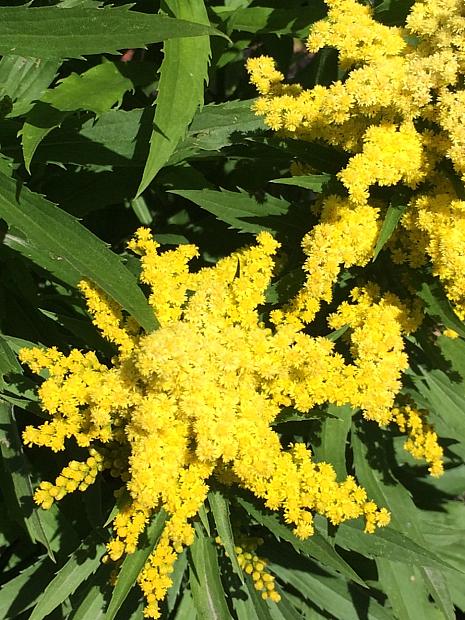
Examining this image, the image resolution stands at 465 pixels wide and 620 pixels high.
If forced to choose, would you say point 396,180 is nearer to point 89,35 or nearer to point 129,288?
point 129,288

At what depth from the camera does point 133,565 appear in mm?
2322

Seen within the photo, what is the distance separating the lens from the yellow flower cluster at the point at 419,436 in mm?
2904

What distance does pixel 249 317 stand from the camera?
236cm

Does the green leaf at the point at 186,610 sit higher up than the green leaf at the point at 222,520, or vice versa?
the green leaf at the point at 222,520

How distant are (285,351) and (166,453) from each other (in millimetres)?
545

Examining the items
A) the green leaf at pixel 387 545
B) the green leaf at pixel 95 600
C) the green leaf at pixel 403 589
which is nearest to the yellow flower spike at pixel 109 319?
the green leaf at pixel 95 600

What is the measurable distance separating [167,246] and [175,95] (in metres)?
1.23

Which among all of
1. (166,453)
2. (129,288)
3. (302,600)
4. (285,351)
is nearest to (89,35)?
(129,288)

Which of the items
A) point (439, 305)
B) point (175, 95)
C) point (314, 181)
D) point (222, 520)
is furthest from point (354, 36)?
point (222, 520)

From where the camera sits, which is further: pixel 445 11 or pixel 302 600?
pixel 302 600

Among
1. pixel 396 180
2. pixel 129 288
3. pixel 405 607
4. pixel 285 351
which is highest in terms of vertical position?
pixel 396 180

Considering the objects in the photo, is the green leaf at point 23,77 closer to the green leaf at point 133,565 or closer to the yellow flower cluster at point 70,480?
the yellow flower cluster at point 70,480

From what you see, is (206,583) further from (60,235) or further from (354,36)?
(354,36)

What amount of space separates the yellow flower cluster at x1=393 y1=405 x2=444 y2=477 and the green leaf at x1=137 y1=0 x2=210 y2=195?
1521 millimetres
